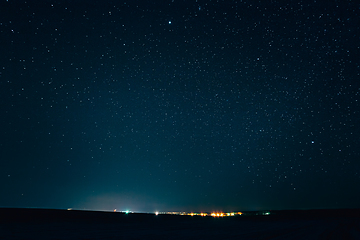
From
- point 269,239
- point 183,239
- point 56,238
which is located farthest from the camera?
point 269,239

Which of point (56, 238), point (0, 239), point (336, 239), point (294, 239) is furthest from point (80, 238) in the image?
point (336, 239)

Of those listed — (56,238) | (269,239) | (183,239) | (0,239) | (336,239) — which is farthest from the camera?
(336,239)

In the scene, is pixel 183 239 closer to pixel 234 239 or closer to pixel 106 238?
pixel 234 239

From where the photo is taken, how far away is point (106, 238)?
600 centimetres

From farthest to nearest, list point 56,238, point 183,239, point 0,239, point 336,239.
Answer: point 336,239 < point 183,239 < point 56,238 < point 0,239

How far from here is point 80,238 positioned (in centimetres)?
583

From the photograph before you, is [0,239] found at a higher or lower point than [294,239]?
higher

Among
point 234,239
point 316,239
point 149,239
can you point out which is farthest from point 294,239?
point 149,239

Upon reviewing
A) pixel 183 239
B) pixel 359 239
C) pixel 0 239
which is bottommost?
pixel 359 239

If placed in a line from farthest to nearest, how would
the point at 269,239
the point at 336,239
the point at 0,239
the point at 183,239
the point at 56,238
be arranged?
the point at 336,239, the point at 269,239, the point at 183,239, the point at 56,238, the point at 0,239

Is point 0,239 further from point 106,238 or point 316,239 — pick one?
point 316,239

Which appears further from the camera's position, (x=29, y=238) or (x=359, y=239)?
(x=359, y=239)

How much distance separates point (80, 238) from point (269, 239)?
514cm

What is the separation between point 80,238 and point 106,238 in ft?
2.05
